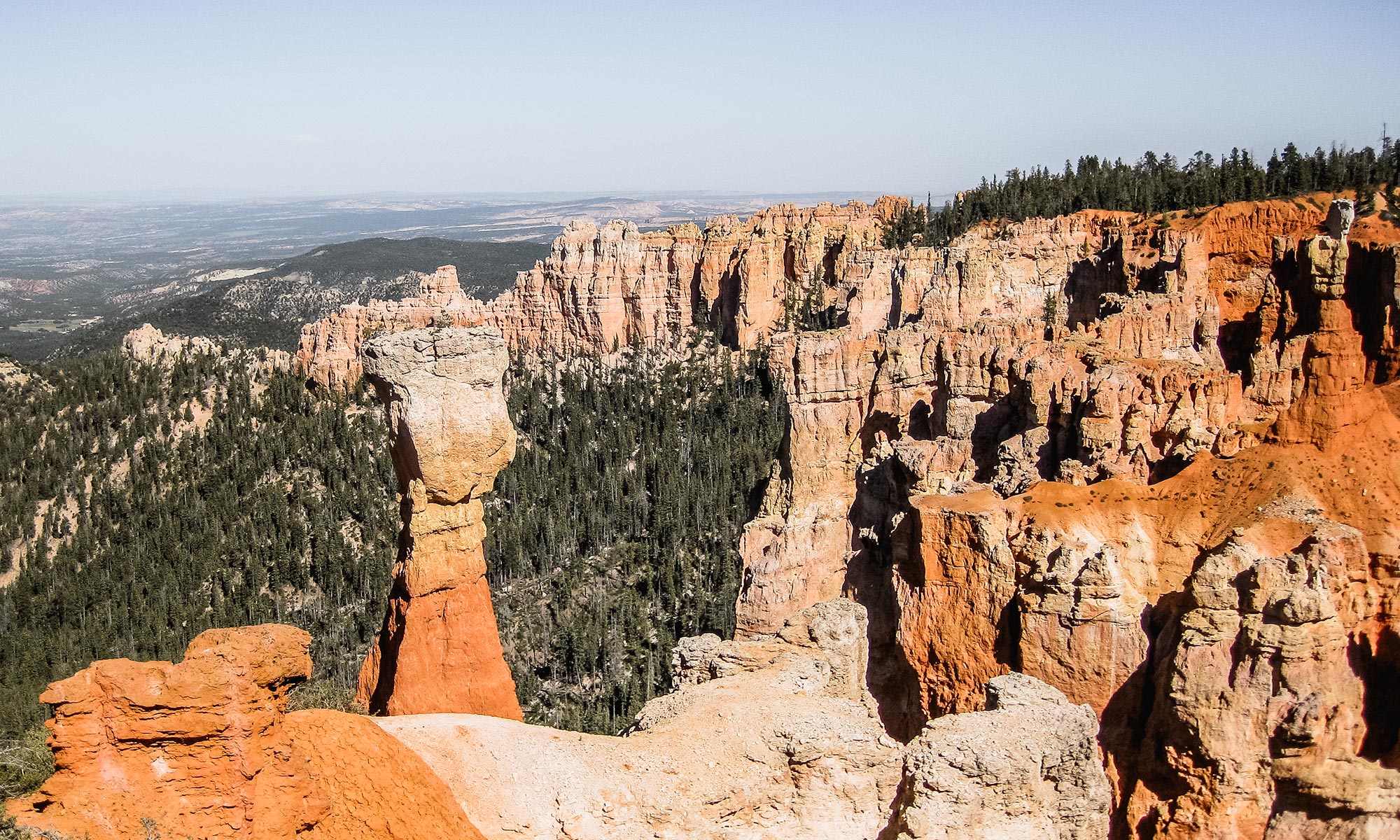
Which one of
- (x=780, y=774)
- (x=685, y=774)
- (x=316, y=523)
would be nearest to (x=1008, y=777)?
(x=780, y=774)

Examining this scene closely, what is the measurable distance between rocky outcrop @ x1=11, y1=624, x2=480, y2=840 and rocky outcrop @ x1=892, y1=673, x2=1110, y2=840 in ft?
24.8

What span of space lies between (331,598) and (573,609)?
15273mm

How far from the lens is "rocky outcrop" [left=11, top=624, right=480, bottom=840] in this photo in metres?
11.3

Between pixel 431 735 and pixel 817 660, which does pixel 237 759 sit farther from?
pixel 817 660

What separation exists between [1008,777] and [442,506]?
11.5m

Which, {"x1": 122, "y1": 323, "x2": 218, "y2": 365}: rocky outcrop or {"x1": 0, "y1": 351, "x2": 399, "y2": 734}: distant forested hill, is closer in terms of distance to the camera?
{"x1": 0, "y1": 351, "x2": 399, "y2": 734}: distant forested hill

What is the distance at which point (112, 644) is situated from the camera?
56094mm

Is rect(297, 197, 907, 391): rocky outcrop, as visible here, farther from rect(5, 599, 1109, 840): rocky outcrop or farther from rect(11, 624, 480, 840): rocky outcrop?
rect(11, 624, 480, 840): rocky outcrop

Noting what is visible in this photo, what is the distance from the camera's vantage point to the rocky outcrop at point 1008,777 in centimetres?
1433

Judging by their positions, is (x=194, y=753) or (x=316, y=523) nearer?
(x=194, y=753)

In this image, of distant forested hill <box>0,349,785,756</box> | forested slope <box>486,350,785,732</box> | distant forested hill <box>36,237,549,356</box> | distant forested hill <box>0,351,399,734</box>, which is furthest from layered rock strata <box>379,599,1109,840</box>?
distant forested hill <box>36,237,549,356</box>

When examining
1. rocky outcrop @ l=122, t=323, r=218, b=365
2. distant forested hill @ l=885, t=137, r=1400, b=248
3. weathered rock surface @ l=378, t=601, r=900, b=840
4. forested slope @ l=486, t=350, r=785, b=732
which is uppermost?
distant forested hill @ l=885, t=137, r=1400, b=248

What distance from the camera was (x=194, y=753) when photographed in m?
11.8

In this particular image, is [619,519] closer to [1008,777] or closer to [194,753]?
[1008,777]
